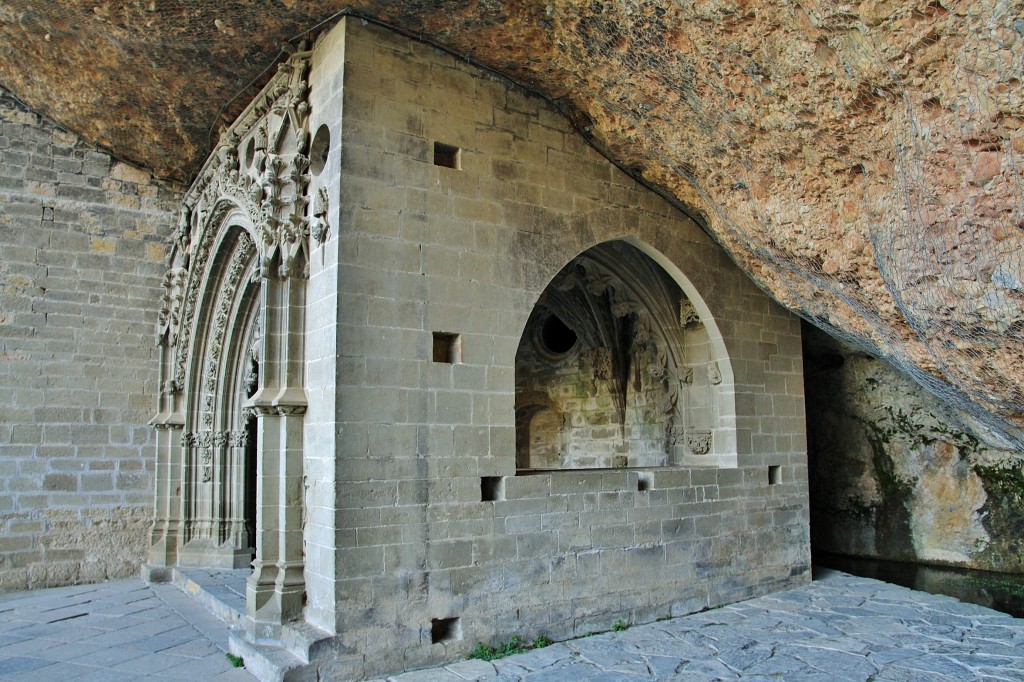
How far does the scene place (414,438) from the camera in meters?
4.85

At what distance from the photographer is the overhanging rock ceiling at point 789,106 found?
3531mm

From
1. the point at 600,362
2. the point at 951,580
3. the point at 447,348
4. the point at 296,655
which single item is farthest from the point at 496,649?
the point at 951,580

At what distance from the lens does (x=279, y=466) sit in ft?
16.8

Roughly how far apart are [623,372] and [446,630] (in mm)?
4358

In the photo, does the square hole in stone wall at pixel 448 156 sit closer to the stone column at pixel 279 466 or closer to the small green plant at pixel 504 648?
the stone column at pixel 279 466

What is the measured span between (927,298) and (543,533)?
288 centimetres

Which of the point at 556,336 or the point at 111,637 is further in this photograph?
the point at 556,336

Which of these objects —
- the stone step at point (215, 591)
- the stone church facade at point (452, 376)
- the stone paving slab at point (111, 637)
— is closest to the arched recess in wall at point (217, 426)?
the stone step at point (215, 591)

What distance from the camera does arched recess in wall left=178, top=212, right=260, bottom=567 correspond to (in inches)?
303

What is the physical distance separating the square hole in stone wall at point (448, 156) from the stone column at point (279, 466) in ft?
4.23

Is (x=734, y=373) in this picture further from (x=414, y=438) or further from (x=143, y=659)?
(x=143, y=659)

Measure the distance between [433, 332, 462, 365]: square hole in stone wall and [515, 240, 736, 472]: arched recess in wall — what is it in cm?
145

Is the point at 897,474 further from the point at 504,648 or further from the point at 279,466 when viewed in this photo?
the point at 279,466

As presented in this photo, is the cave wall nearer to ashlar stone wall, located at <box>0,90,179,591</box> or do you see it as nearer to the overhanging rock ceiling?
the overhanging rock ceiling
